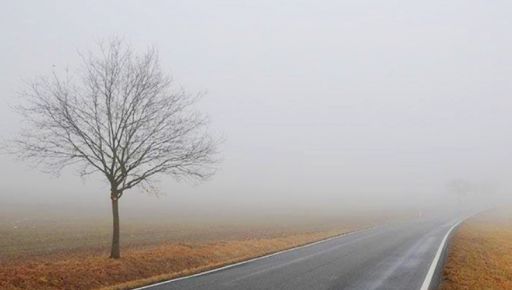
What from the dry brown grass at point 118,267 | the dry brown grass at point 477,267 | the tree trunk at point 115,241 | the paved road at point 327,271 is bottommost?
the dry brown grass at point 477,267

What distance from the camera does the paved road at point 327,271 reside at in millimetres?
14977

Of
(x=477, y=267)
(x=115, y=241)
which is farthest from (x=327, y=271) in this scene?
(x=115, y=241)

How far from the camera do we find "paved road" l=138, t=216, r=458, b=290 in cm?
1498

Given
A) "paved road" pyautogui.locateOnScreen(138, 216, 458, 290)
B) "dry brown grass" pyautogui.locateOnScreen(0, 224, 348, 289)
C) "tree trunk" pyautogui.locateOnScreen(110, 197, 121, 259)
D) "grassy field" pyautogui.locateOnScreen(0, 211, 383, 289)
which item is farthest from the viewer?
"tree trunk" pyautogui.locateOnScreen(110, 197, 121, 259)

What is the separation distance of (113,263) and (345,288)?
9.08 meters

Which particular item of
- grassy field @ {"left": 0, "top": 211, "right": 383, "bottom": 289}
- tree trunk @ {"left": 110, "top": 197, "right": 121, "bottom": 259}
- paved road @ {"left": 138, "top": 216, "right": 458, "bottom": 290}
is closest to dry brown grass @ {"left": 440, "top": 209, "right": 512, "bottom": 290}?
paved road @ {"left": 138, "top": 216, "right": 458, "bottom": 290}

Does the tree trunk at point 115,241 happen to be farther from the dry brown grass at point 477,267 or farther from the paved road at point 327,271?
the dry brown grass at point 477,267

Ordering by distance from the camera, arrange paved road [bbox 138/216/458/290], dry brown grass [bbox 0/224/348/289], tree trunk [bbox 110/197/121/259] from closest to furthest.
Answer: paved road [bbox 138/216/458/290] < dry brown grass [bbox 0/224/348/289] < tree trunk [bbox 110/197/121/259]

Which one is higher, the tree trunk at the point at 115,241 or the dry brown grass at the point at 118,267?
the tree trunk at the point at 115,241

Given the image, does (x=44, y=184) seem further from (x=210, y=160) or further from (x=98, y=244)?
(x=210, y=160)

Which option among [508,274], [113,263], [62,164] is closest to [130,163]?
[62,164]

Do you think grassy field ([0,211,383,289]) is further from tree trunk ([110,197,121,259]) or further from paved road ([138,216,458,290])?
paved road ([138,216,458,290])

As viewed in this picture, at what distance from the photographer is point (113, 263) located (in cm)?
1845

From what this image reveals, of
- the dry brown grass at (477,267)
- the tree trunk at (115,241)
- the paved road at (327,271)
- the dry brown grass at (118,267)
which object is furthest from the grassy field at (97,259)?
the dry brown grass at (477,267)
